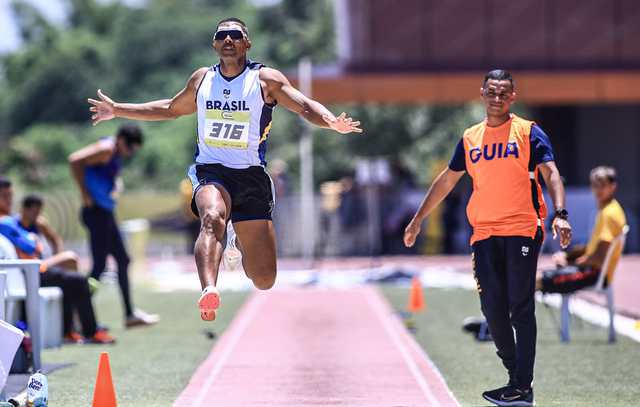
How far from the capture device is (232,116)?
8.64 meters

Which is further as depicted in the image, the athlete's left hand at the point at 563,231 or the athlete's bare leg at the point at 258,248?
the athlete's bare leg at the point at 258,248

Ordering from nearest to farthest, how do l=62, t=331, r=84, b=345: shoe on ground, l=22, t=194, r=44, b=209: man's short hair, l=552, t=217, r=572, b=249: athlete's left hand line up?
l=552, t=217, r=572, b=249: athlete's left hand
l=62, t=331, r=84, b=345: shoe on ground
l=22, t=194, r=44, b=209: man's short hair

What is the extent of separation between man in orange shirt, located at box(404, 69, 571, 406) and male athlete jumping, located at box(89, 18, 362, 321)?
0.90 meters

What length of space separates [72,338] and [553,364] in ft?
15.2

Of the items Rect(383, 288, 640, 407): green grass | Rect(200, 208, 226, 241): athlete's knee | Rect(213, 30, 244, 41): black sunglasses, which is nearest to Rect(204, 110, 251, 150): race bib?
Rect(213, 30, 244, 41): black sunglasses

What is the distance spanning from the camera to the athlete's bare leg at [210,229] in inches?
315

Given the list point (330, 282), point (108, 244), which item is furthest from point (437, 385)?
point (330, 282)

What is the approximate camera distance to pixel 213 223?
819cm

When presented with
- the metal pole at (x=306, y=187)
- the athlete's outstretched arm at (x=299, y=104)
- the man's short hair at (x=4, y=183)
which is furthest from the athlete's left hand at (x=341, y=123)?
the metal pole at (x=306, y=187)

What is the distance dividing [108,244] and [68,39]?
88.5 meters

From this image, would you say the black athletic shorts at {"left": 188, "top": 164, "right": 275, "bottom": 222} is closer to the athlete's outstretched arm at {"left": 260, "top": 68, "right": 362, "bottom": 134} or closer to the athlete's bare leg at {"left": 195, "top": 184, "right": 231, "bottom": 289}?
the athlete's bare leg at {"left": 195, "top": 184, "right": 231, "bottom": 289}

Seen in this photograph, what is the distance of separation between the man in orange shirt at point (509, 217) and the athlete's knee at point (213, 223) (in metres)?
1.65

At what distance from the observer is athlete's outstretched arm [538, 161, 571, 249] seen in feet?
26.3

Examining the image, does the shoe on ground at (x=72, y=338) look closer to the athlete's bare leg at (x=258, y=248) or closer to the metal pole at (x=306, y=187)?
the athlete's bare leg at (x=258, y=248)
